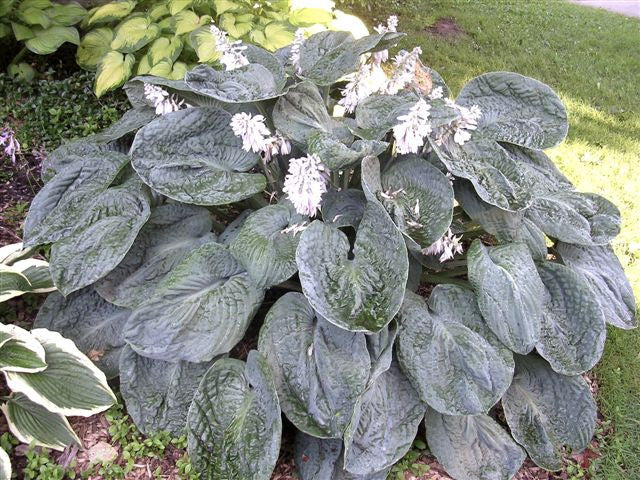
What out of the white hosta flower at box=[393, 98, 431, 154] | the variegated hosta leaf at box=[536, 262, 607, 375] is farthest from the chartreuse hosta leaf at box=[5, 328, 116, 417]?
the variegated hosta leaf at box=[536, 262, 607, 375]

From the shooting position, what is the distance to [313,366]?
7.35ft

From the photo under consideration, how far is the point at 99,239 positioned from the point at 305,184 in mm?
921

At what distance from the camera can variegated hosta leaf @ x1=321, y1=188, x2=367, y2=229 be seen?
2428 millimetres

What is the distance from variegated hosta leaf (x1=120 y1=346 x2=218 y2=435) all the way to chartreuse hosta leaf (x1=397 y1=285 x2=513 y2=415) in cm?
82

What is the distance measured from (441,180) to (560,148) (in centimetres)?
298

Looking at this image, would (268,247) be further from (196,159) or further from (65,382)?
(65,382)

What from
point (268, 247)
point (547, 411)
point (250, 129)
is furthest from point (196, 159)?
point (547, 411)

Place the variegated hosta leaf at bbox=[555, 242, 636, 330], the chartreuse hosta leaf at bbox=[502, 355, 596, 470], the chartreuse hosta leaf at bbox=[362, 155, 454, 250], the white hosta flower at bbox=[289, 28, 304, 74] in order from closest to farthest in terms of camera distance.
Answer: the chartreuse hosta leaf at bbox=[362, 155, 454, 250] → the chartreuse hosta leaf at bbox=[502, 355, 596, 470] → the variegated hosta leaf at bbox=[555, 242, 636, 330] → the white hosta flower at bbox=[289, 28, 304, 74]

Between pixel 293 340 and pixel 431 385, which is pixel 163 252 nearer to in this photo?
pixel 293 340

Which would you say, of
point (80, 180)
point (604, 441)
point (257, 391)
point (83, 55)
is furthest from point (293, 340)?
point (83, 55)

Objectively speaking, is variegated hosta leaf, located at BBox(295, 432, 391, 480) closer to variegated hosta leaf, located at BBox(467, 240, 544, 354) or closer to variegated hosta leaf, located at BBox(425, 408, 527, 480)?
variegated hosta leaf, located at BBox(425, 408, 527, 480)

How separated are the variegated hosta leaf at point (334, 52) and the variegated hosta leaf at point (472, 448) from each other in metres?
1.47

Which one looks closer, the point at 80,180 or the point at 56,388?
the point at 56,388

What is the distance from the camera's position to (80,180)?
2.83m
